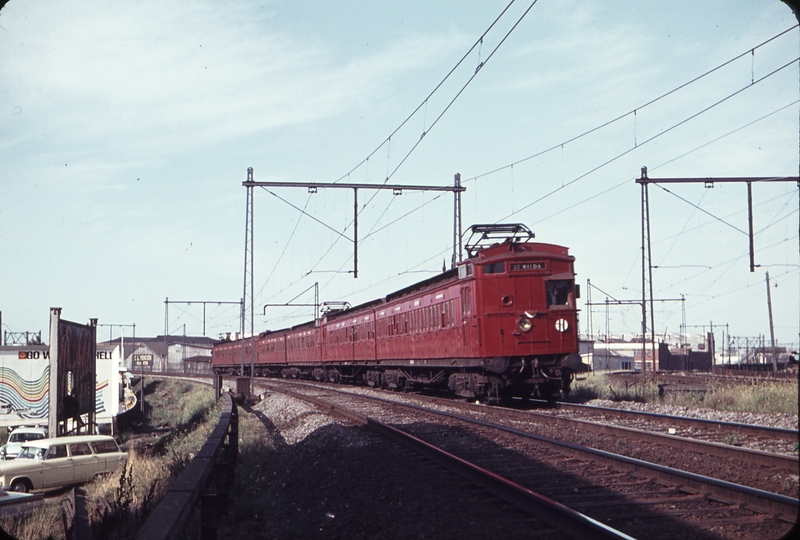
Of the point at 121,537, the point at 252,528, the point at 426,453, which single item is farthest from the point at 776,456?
the point at 121,537

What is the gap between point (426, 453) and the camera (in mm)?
10039

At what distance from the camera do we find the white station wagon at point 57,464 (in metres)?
18.1

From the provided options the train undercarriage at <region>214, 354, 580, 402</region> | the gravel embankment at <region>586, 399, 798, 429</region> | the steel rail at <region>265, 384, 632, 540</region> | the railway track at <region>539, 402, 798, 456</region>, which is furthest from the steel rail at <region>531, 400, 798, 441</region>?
the steel rail at <region>265, 384, 632, 540</region>

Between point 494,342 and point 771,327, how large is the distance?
103ft

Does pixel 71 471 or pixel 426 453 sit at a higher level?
pixel 426 453

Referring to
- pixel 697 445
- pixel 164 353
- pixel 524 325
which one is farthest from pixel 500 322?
pixel 164 353

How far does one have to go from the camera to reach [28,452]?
62.4 feet

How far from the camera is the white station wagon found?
1812cm

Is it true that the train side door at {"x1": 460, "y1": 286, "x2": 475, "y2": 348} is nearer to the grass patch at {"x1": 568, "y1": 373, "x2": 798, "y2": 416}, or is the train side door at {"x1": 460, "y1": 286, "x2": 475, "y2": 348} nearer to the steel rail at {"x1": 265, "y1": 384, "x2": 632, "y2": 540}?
the grass patch at {"x1": 568, "y1": 373, "x2": 798, "y2": 416}

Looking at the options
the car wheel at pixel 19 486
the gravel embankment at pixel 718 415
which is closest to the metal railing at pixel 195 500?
the gravel embankment at pixel 718 415

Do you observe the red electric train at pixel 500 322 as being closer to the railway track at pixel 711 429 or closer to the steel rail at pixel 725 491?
the railway track at pixel 711 429

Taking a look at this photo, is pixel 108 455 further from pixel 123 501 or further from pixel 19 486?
pixel 123 501

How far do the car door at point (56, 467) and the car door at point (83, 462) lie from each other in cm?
17

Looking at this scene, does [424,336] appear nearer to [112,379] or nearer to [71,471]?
[71,471]
